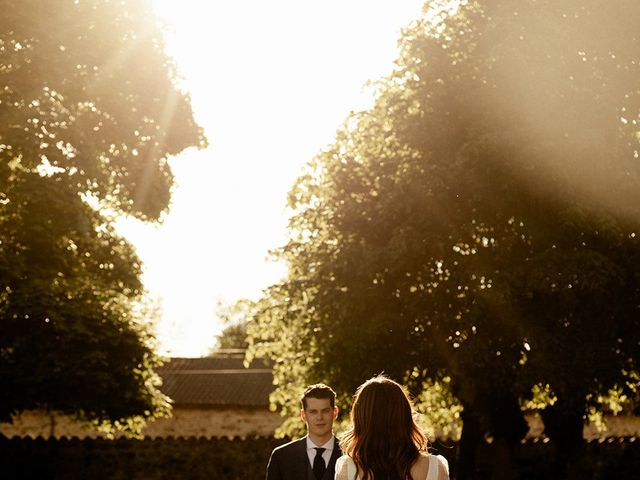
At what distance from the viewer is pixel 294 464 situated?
7172 mm

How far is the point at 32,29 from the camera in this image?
2356 cm

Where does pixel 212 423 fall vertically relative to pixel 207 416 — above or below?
below

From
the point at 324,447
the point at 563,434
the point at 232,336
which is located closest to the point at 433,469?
the point at 324,447

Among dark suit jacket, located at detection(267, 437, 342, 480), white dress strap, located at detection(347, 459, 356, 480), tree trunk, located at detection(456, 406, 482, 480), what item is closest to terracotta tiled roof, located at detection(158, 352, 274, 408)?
tree trunk, located at detection(456, 406, 482, 480)

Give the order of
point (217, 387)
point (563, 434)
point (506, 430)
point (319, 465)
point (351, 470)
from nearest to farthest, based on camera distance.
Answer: point (351, 470) < point (319, 465) < point (506, 430) < point (563, 434) < point (217, 387)

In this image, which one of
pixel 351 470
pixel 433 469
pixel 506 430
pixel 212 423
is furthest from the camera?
pixel 212 423

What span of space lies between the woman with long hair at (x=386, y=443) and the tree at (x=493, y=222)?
1531cm

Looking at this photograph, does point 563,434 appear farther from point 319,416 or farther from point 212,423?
point 212,423

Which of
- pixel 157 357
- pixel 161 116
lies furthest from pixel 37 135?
pixel 157 357

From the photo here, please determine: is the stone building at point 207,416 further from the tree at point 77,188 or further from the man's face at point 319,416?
the man's face at point 319,416

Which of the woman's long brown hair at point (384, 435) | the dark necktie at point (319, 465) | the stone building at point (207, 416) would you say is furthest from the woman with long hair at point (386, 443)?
the stone building at point (207, 416)

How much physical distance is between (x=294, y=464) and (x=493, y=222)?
16.4 metres

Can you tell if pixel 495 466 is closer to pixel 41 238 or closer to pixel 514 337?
pixel 514 337

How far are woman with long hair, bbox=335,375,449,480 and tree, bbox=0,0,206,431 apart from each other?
19.7 m
